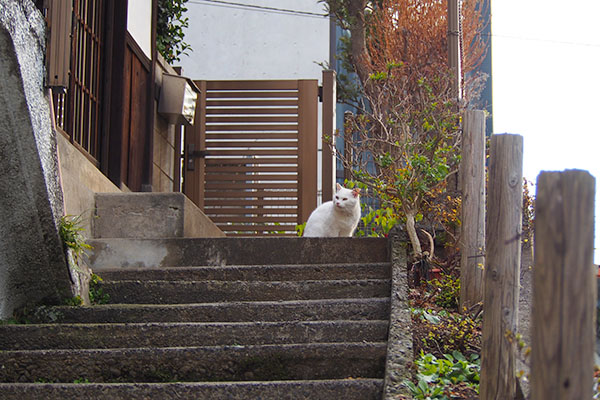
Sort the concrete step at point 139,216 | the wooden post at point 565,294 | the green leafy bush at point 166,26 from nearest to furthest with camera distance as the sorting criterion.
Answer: the wooden post at point 565,294 → the concrete step at point 139,216 → the green leafy bush at point 166,26

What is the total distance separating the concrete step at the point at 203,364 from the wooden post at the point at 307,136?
17.0ft

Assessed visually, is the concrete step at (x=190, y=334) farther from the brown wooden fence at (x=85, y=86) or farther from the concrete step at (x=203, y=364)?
the brown wooden fence at (x=85, y=86)

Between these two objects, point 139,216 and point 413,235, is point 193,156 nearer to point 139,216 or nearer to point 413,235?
point 139,216

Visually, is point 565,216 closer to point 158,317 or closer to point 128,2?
point 158,317

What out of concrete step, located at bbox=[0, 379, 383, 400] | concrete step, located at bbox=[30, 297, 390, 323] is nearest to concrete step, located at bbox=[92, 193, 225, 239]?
concrete step, located at bbox=[30, 297, 390, 323]

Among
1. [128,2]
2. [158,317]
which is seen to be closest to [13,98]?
[158,317]

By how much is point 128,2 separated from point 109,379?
469cm

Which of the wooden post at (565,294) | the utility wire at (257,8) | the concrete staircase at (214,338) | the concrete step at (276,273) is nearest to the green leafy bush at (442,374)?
the concrete staircase at (214,338)

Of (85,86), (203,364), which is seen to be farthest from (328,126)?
(203,364)

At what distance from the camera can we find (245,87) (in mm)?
9406

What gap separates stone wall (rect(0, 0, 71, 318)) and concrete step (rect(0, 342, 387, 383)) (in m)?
0.74

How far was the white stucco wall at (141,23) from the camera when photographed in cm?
781

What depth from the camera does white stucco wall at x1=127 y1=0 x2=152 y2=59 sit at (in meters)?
7.81

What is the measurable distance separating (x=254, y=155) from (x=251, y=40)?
15.0 ft
